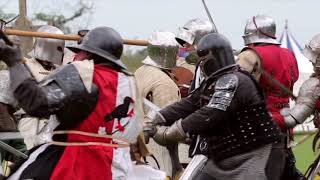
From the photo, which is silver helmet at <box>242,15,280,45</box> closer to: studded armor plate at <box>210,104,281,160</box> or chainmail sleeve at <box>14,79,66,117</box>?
studded armor plate at <box>210,104,281,160</box>

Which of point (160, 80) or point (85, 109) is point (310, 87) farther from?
point (85, 109)

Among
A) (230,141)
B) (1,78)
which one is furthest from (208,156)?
(1,78)

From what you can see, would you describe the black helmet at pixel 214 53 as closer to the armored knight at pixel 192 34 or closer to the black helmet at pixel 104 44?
the black helmet at pixel 104 44

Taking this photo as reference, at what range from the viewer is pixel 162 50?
30.7ft

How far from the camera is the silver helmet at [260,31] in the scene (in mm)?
8977

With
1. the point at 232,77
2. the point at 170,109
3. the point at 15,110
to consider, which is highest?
the point at 232,77

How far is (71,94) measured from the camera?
558 centimetres

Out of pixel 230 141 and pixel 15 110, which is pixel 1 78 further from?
pixel 230 141

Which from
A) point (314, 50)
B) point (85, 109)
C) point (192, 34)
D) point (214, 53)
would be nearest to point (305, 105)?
point (314, 50)

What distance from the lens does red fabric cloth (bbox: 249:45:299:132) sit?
8.43 metres

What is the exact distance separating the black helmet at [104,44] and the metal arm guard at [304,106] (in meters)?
2.65

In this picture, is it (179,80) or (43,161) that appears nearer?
(43,161)

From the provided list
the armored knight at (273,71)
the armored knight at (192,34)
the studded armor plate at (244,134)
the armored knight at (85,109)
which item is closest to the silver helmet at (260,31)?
the armored knight at (273,71)

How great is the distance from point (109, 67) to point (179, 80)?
4.08m
